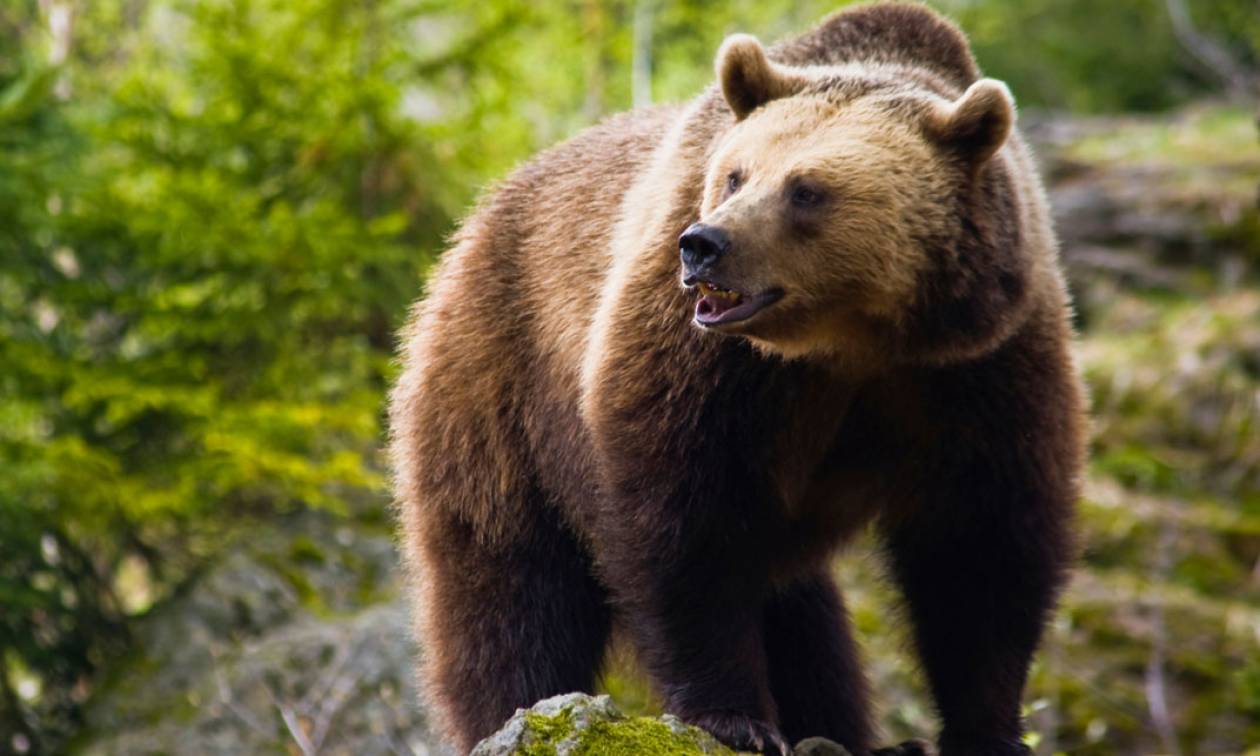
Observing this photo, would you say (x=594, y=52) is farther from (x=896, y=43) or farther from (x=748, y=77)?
(x=748, y=77)

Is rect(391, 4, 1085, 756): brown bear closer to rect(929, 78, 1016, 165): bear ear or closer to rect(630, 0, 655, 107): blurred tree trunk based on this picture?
rect(929, 78, 1016, 165): bear ear

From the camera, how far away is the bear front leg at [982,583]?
4527mm

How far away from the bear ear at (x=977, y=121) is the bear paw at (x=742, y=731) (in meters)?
1.70

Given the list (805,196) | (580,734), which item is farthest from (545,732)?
(805,196)

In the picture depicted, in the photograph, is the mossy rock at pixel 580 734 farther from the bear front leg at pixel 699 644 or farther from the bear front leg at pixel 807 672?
the bear front leg at pixel 807 672

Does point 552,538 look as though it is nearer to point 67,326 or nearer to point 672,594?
point 672,594

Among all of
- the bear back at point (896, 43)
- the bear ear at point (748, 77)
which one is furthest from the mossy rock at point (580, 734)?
the bear back at point (896, 43)

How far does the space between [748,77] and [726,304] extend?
746mm

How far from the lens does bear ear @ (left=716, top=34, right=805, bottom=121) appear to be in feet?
14.3

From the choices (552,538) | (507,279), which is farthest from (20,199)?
(552,538)

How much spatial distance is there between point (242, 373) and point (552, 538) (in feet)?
15.7

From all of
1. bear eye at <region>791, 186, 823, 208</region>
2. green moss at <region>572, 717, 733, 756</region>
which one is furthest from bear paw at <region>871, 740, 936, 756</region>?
bear eye at <region>791, 186, 823, 208</region>

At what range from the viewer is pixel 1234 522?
10.1 metres

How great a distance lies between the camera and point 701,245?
13.0 feet
